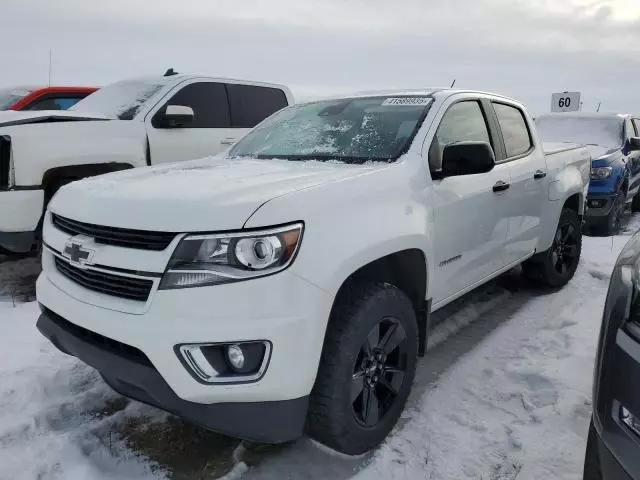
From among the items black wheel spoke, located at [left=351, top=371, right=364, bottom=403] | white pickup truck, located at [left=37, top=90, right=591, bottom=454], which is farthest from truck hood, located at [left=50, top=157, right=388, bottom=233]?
black wheel spoke, located at [left=351, top=371, right=364, bottom=403]

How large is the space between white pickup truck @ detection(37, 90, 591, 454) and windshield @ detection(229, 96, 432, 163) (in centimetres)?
2

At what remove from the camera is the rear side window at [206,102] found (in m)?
5.97

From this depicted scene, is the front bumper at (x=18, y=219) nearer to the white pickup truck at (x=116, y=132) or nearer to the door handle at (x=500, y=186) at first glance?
the white pickup truck at (x=116, y=132)

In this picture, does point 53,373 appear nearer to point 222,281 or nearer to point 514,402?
point 222,281

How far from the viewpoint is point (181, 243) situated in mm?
2047

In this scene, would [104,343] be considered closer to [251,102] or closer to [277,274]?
[277,274]

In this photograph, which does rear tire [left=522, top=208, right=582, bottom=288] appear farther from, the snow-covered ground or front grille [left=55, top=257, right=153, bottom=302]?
front grille [left=55, top=257, right=153, bottom=302]

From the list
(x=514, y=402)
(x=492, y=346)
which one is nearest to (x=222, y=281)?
(x=514, y=402)

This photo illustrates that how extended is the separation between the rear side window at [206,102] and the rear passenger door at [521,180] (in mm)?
3293

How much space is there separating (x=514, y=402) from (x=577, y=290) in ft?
7.80

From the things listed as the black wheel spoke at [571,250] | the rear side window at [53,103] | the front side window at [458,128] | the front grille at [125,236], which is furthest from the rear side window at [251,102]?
the front grille at [125,236]

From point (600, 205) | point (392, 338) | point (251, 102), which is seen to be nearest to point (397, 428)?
point (392, 338)

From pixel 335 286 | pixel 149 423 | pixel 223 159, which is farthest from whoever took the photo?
pixel 223 159

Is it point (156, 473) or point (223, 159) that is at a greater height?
point (223, 159)
